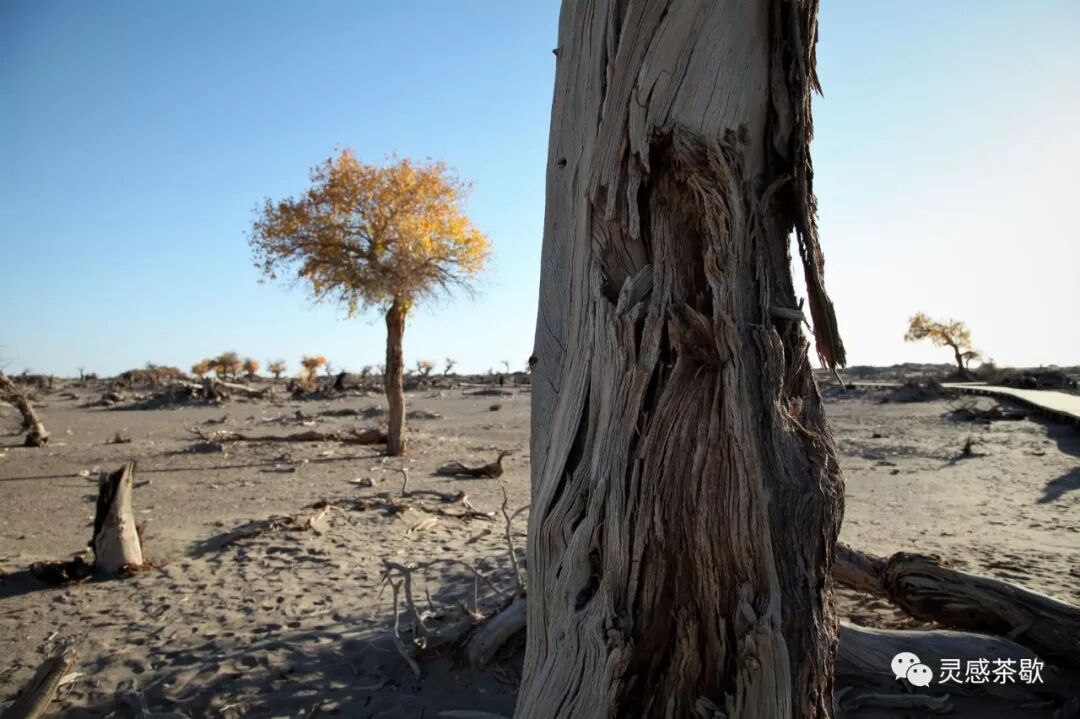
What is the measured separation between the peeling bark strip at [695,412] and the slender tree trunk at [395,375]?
11.4m

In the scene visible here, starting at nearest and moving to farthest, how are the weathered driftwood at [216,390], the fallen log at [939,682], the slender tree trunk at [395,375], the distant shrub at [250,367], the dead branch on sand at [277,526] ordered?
the fallen log at [939,682], the dead branch on sand at [277,526], the slender tree trunk at [395,375], the weathered driftwood at [216,390], the distant shrub at [250,367]

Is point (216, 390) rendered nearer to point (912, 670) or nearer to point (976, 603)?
point (912, 670)

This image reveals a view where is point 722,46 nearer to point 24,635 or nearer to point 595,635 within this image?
point 595,635

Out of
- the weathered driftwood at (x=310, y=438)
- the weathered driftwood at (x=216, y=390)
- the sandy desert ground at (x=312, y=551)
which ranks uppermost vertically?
the weathered driftwood at (x=216, y=390)

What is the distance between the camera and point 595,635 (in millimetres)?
2160

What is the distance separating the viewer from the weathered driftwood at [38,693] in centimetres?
339

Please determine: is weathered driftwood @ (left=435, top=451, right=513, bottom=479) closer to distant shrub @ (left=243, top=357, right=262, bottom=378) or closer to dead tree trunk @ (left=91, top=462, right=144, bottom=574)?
dead tree trunk @ (left=91, top=462, right=144, bottom=574)

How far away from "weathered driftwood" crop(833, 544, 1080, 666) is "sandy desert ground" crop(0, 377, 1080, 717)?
20.8 inches

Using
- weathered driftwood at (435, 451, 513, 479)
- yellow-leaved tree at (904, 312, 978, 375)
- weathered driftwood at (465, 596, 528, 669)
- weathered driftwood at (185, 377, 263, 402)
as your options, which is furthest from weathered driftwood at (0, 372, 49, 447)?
yellow-leaved tree at (904, 312, 978, 375)

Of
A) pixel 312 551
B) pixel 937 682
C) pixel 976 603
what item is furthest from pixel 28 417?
pixel 976 603

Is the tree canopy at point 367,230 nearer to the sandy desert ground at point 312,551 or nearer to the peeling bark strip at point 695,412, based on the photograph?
the sandy desert ground at point 312,551

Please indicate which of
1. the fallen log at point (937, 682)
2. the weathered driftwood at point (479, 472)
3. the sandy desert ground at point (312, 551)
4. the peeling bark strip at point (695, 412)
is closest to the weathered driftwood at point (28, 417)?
the sandy desert ground at point (312, 551)

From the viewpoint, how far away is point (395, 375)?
13.4 metres

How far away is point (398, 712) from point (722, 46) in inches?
145
